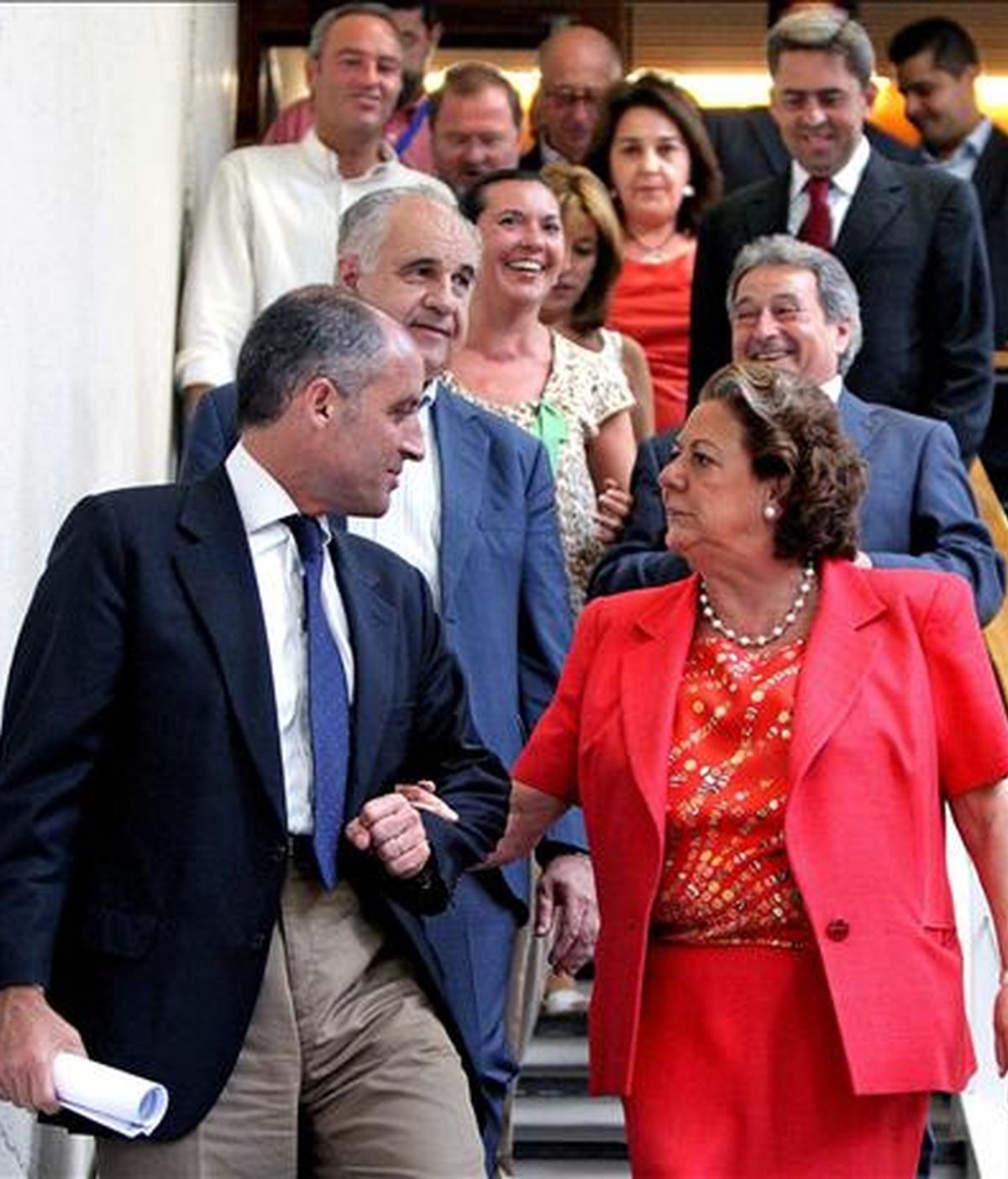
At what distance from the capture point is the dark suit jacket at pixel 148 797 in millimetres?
4184

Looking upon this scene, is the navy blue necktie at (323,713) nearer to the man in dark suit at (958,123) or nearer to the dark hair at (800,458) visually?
the dark hair at (800,458)

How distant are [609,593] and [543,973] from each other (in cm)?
71

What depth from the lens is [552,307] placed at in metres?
7.52

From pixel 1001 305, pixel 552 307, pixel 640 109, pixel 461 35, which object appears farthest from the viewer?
pixel 461 35

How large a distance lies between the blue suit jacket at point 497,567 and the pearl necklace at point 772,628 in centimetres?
50

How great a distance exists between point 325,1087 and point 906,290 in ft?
11.8

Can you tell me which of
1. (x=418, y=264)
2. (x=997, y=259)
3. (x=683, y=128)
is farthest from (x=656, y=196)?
(x=418, y=264)

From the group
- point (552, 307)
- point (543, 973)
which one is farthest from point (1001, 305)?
point (543, 973)

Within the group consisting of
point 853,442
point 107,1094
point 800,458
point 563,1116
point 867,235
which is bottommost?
point 563,1116

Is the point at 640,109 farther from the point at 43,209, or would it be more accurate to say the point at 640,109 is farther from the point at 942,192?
the point at 43,209

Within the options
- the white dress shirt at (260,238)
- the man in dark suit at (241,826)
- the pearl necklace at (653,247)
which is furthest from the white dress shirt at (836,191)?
the man in dark suit at (241,826)

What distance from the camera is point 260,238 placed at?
26.0 feet

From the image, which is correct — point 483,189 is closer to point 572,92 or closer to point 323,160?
point 323,160

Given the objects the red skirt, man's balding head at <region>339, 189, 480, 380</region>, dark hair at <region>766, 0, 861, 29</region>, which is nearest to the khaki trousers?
the red skirt
